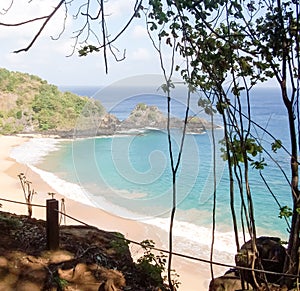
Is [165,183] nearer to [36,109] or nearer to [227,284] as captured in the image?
[227,284]

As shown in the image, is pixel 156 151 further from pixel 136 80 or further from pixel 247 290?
pixel 247 290

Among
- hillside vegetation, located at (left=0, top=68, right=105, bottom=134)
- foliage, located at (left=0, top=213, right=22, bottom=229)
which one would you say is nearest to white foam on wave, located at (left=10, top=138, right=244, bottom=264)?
foliage, located at (left=0, top=213, right=22, bottom=229)

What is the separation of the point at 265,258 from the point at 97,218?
22.8 ft

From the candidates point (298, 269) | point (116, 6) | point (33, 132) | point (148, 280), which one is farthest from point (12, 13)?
point (33, 132)

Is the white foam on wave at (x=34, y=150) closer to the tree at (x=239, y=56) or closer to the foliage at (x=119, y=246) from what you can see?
the foliage at (x=119, y=246)

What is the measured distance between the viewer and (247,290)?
193 cm

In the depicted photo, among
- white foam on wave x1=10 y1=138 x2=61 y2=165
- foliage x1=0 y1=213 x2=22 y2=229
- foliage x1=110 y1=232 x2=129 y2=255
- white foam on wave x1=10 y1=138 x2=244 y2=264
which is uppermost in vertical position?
foliage x1=0 y1=213 x2=22 y2=229

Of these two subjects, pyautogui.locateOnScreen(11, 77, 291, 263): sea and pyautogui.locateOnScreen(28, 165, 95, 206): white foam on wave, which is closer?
pyautogui.locateOnScreen(11, 77, 291, 263): sea

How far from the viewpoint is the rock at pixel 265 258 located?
6.77 ft

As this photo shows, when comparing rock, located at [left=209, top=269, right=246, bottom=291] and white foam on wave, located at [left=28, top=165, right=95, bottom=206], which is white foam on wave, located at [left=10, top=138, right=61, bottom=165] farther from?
rock, located at [left=209, top=269, right=246, bottom=291]

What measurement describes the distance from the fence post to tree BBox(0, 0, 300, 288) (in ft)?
3.17

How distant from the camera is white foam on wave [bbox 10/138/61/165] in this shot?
15.4m

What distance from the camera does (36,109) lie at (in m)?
20.3

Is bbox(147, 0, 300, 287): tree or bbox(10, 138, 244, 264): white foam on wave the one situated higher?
bbox(147, 0, 300, 287): tree
